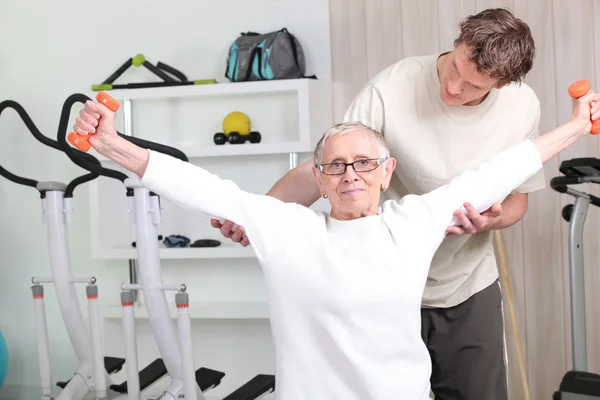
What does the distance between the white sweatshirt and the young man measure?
36 centimetres

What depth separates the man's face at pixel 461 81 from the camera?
1938mm

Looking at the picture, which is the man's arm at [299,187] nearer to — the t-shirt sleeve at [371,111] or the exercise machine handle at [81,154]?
the t-shirt sleeve at [371,111]

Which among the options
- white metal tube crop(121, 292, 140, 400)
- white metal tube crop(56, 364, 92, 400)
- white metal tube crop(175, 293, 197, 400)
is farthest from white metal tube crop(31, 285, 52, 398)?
white metal tube crop(175, 293, 197, 400)

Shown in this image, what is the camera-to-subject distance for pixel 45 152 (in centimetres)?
450

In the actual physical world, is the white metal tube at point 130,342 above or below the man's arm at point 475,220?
below

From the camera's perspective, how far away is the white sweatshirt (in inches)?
66.2

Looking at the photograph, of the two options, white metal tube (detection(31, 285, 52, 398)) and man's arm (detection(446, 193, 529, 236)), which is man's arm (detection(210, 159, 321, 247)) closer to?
man's arm (detection(446, 193, 529, 236))

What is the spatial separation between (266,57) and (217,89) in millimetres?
295

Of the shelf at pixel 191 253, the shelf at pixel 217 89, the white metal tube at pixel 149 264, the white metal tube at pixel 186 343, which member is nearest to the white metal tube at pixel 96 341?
the white metal tube at pixel 149 264

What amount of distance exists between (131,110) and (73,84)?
40 centimetres

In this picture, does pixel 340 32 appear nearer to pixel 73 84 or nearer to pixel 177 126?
pixel 177 126

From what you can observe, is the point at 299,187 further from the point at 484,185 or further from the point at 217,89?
the point at 217,89

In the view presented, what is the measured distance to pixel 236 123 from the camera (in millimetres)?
3990

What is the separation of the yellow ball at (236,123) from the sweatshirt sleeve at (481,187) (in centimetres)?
222
